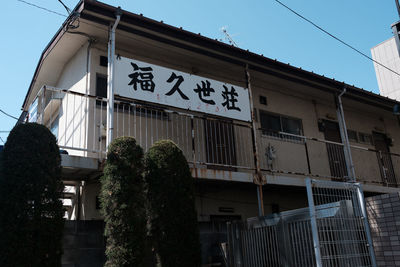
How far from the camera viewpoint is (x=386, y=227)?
19.5 ft

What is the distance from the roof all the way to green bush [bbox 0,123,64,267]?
2750 millimetres

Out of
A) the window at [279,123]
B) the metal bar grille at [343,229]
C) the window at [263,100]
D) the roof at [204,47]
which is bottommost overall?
the metal bar grille at [343,229]

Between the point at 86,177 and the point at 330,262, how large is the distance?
4509mm

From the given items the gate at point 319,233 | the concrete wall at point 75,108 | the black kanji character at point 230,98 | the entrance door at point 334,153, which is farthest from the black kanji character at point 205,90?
the entrance door at point 334,153

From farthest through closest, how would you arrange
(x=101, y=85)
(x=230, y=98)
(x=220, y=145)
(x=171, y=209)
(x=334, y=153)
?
(x=334, y=153) < (x=220, y=145) < (x=101, y=85) < (x=230, y=98) < (x=171, y=209)

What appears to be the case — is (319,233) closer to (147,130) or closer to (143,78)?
(143,78)

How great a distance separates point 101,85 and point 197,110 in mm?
2291

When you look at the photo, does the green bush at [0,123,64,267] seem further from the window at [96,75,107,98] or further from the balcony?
the window at [96,75,107,98]

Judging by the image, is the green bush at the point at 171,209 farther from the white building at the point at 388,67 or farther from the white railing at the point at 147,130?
the white building at the point at 388,67

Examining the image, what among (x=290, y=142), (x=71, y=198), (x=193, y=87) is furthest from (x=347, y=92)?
(x=71, y=198)

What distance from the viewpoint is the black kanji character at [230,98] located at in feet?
28.3

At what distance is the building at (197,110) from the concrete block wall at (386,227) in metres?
2.73

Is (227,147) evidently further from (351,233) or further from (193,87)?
(351,233)

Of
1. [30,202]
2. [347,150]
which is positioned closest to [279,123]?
[347,150]
